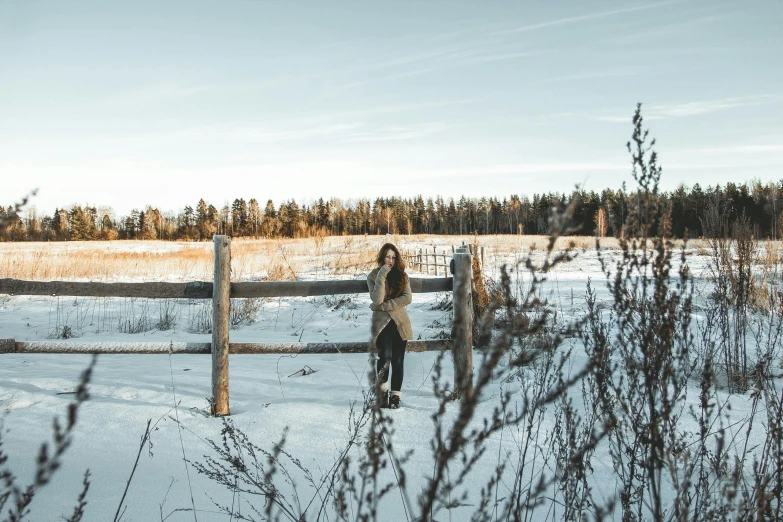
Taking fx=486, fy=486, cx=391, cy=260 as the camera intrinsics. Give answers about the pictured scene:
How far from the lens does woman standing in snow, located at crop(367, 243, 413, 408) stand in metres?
4.35

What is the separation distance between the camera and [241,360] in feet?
19.6

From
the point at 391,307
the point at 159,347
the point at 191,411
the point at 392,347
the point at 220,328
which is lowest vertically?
the point at 191,411

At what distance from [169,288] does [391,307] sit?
1.90m

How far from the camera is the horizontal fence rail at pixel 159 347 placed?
13.1ft

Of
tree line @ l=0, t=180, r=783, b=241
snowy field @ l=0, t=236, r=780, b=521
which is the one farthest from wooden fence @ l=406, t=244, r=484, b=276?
tree line @ l=0, t=180, r=783, b=241

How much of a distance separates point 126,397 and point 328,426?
6.49ft

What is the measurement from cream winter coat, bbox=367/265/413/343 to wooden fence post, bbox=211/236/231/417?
48.3 inches

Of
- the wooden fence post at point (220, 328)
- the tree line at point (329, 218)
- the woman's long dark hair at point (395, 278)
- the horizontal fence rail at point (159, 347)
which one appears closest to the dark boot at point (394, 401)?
the horizontal fence rail at point (159, 347)

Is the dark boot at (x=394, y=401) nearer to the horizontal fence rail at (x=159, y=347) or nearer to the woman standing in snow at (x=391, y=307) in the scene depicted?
the woman standing in snow at (x=391, y=307)

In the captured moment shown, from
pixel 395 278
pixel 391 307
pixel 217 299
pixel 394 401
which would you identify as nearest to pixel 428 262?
pixel 395 278

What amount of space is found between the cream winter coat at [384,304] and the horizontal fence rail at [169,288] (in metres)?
0.12

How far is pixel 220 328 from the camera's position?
4.06 m

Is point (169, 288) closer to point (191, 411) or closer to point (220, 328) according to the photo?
point (220, 328)

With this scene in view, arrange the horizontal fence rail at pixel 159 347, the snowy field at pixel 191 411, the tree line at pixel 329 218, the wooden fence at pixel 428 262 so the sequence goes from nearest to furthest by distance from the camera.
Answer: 1. the snowy field at pixel 191 411
2. the horizontal fence rail at pixel 159 347
3. the wooden fence at pixel 428 262
4. the tree line at pixel 329 218
